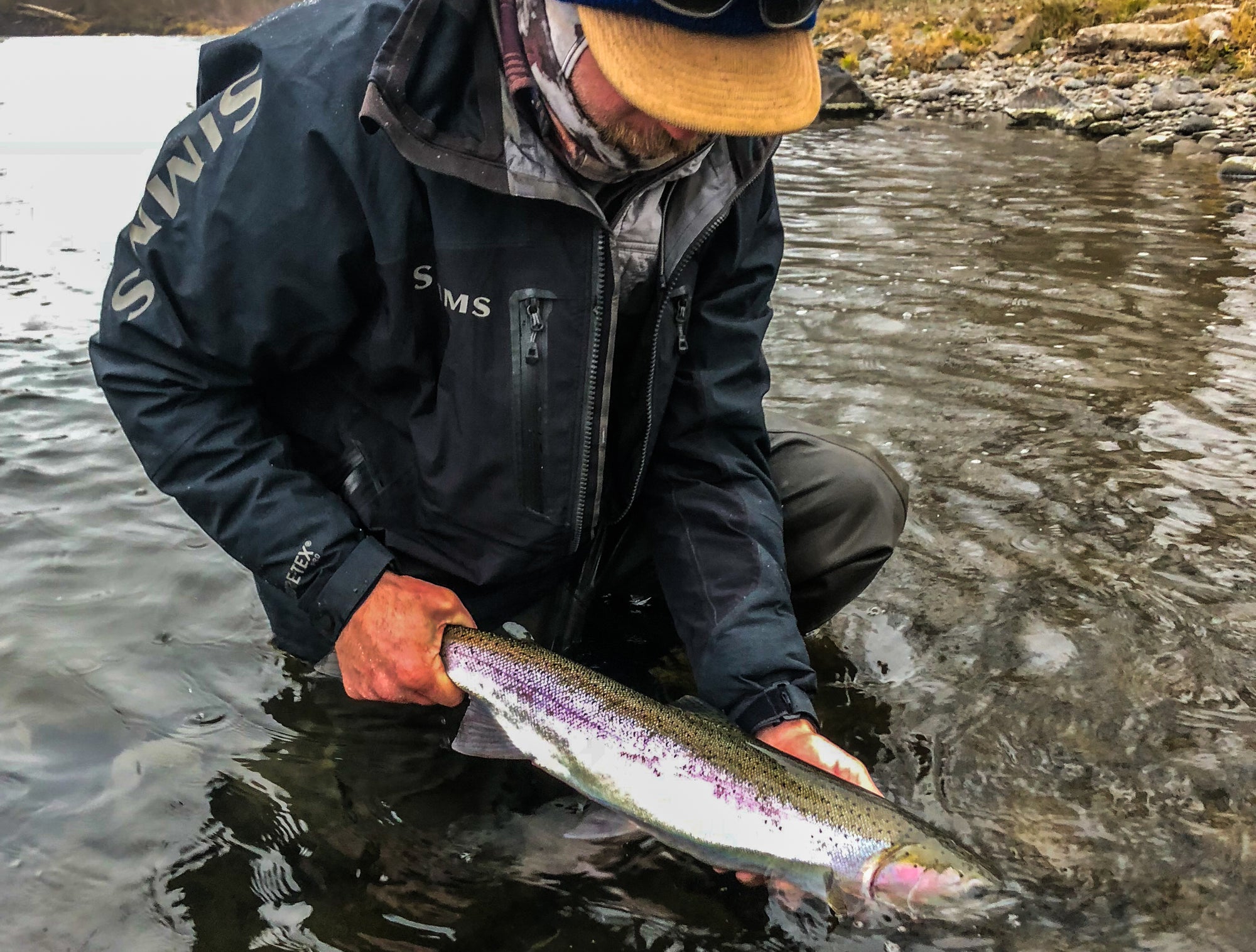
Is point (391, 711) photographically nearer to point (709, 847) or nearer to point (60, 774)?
point (60, 774)

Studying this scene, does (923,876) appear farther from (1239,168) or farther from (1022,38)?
(1022,38)

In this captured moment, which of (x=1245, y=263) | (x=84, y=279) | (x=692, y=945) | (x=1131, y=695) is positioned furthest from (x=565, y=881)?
(x=1245, y=263)

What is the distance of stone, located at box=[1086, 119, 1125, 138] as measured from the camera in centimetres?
1608

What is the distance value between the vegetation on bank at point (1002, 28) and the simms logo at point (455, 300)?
1986 centimetres

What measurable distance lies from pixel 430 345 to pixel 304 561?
1.88 ft

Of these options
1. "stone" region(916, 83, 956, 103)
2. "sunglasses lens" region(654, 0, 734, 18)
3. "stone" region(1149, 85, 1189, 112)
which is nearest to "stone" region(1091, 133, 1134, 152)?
"stone" region(1149, 85, 1189, 112)

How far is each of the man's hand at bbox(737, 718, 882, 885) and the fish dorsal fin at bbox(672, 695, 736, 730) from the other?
10 cm

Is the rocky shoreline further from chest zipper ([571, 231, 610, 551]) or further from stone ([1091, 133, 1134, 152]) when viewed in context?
chest zipper ([571, 231, 610, 551])

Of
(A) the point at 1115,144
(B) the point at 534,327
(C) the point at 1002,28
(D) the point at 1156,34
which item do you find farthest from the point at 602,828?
(C) the point at 1002,28

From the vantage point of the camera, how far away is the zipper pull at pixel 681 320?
265cm

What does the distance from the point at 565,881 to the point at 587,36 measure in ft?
6.02

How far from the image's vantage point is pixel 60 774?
9.45 ft

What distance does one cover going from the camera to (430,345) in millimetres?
2568

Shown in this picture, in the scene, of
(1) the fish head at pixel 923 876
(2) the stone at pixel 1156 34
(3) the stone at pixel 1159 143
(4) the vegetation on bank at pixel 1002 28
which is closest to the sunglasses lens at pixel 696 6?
(1) the fish head at pixel 923 876
